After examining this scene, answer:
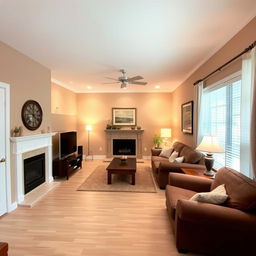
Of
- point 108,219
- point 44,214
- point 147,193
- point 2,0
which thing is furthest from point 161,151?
point 2,0

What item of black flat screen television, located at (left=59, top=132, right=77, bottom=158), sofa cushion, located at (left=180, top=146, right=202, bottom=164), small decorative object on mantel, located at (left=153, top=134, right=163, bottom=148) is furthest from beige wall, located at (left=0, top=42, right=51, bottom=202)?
small decorative object on mantel, located at (left=153, top=134, right=163, bottom=148)

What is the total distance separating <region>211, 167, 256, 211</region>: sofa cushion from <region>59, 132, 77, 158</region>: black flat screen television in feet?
13.6

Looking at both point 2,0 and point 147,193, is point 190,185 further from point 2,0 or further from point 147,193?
point 2,0

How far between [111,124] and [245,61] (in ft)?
19.3

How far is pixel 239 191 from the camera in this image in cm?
205

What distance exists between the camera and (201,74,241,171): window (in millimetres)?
2889

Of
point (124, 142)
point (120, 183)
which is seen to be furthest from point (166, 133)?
point (120, 183)

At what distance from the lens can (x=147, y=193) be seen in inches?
158

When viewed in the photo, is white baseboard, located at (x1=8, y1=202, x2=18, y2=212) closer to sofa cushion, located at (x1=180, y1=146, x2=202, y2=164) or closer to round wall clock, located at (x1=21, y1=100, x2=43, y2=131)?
round wall clock, located at (x1=21, y1=100, x2=43, y2=131)

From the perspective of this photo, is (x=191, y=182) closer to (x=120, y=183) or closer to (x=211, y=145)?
(x=211, y=145)

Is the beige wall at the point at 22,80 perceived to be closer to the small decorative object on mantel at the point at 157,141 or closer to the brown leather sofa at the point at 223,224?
the brown leather sofa at the point at 223,224

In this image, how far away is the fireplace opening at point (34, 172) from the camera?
374cm

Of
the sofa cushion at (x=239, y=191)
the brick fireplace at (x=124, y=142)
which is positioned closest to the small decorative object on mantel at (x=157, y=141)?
the brick fireplace at (x=124, y=142)

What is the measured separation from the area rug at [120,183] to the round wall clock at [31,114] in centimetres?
178
